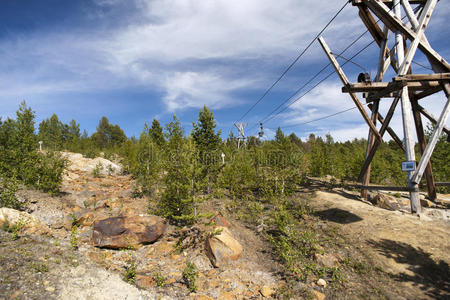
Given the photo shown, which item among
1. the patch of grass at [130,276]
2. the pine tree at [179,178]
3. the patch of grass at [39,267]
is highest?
the pine tree at [179,178]

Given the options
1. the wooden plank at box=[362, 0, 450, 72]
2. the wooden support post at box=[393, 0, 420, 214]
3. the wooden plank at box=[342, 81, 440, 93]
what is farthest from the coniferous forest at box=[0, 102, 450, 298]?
the wooden plank at box=[362, 0, 450, 72]

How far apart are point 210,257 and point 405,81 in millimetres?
9772

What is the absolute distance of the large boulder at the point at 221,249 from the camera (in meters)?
6.89

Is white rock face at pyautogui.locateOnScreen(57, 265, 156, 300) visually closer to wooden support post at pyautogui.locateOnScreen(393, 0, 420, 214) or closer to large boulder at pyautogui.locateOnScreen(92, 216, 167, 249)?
large boulder at pyautogui.locateOnScreen(92, 216, 167, 249)

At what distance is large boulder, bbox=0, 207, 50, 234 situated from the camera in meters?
7.41

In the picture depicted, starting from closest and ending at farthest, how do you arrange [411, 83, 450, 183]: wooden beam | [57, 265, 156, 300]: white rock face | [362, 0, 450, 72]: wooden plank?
[57, 265, 156, 300]: white rock face, [411, 83, 450, 183]: wooden beam, [362, 0, 450, 72]: wooden plank

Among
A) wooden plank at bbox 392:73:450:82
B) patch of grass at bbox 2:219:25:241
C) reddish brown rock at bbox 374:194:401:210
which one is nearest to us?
patch of grass at bbox 2:219:25:241

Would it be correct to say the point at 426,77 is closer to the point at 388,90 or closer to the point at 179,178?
the point at 388,90

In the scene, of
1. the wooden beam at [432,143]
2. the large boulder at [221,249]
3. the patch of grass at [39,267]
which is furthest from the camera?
the wooden beam at [432,143]

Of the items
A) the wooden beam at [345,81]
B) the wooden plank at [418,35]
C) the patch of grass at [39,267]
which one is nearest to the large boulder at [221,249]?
the patch of grass at [39,267]

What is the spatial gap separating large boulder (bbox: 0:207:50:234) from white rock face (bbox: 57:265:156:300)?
368 centimetres

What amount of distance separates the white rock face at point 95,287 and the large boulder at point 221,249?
232cm

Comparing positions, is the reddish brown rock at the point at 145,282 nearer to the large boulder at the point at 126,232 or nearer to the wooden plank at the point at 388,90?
the large boulder at the point at 126,232

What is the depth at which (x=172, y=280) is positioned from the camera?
6.06 m
